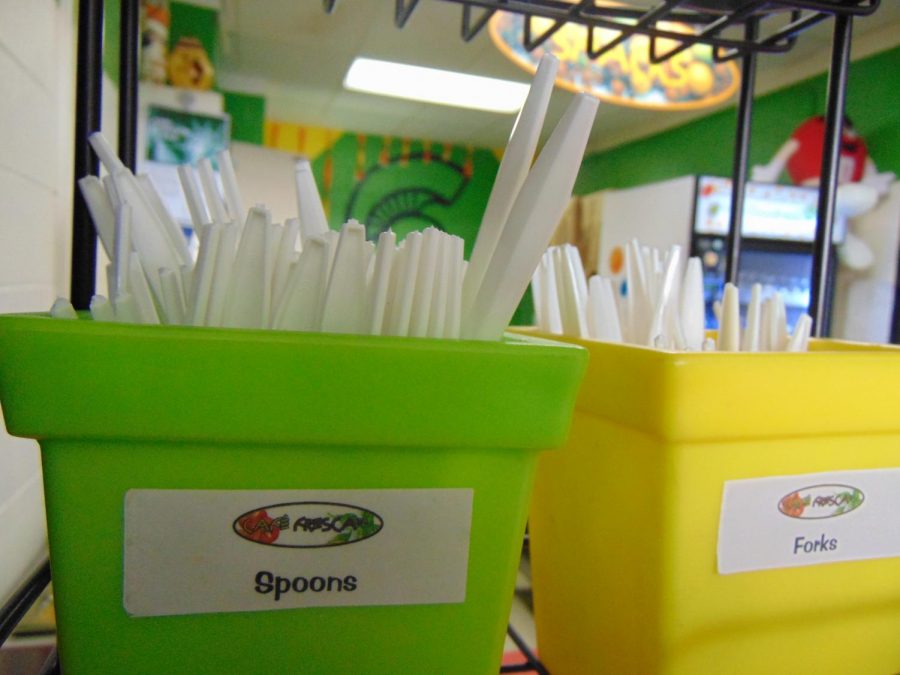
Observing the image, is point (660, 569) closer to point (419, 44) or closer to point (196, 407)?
point (196, 407)

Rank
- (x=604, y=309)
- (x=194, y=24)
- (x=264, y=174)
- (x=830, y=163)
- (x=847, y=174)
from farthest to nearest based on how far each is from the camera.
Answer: (x=264, y=174), (x=194, y=24), (x=847, y=174), (x=830, y=163), (x=604, y=309)

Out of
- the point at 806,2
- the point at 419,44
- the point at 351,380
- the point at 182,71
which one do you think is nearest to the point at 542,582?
the point at 351,380

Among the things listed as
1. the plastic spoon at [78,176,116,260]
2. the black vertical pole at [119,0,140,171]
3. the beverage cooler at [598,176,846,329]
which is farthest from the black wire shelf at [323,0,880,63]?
the beverage cooler at [598,176,846,329]

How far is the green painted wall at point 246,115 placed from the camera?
4.13 m

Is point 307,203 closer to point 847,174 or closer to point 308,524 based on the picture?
point 308,524

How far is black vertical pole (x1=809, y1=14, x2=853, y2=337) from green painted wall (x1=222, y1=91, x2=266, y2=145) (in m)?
4.06

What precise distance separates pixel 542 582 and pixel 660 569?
0.13m

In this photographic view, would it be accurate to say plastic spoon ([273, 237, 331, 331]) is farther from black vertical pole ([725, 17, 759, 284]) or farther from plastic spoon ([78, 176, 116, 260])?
black vertical pole ([725, 17, 759, 284])

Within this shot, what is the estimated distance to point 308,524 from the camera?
26 cm

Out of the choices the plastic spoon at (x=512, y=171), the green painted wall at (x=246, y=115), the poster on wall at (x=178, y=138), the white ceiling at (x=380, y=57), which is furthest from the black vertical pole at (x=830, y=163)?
the green painted wall at (x=246, y=115)

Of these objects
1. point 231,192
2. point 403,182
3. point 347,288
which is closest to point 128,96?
point 231,192

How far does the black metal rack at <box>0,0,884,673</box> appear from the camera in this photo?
0.39 meters

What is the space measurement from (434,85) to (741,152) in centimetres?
330

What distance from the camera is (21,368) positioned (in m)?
0.23
